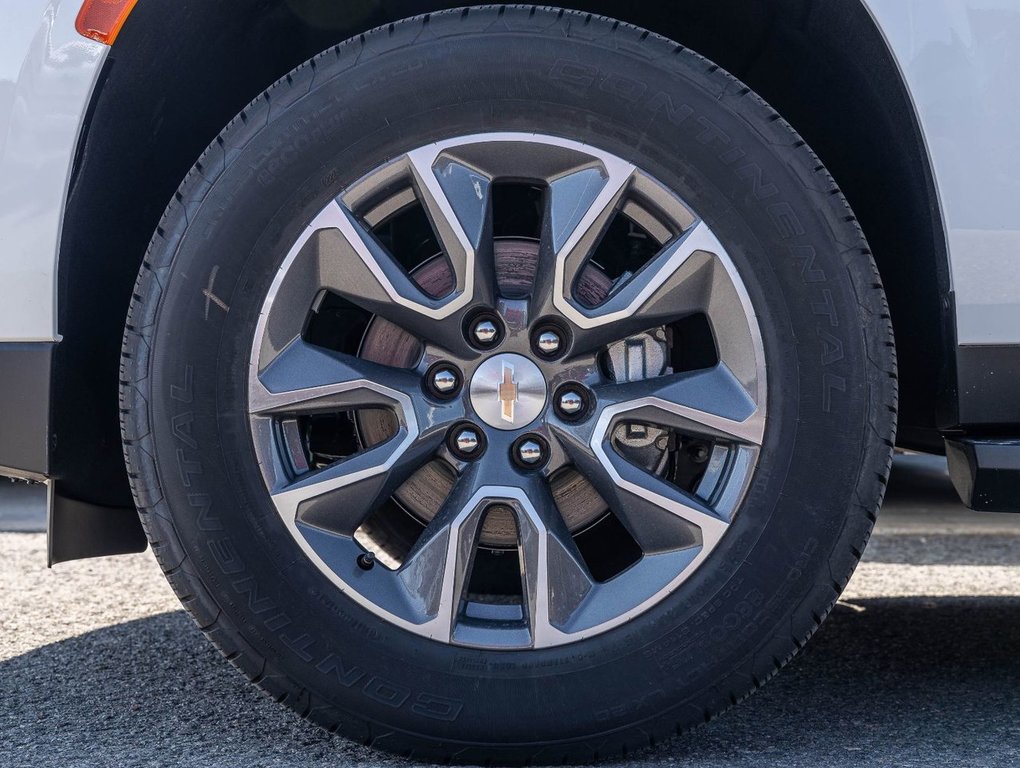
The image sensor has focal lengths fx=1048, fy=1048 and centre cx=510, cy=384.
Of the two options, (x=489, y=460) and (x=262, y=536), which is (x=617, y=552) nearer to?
(x=489, y=460)

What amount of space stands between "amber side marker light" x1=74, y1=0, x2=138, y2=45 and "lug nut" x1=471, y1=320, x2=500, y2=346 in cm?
78

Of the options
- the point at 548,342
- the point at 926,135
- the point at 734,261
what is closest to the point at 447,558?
the point at 548,342

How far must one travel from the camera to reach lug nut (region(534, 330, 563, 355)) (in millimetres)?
1681

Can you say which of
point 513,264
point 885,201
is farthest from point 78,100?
point 885,201

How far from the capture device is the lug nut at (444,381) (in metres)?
1.69

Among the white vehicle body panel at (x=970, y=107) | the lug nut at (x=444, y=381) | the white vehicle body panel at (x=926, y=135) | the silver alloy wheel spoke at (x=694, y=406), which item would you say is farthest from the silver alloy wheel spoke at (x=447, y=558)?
the white vehicle body panel at (x=970, y=107)

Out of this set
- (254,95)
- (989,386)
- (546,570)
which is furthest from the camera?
(254,95)

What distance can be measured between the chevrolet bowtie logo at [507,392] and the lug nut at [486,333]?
5 centimetres

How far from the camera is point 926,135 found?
170 cm

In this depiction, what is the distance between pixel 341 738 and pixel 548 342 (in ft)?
2.37

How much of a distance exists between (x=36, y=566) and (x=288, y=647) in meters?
2.13

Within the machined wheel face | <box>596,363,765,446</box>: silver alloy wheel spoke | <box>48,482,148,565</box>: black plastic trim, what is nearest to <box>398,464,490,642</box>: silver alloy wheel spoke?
the machined wheel face

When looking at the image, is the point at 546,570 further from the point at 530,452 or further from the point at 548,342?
the point at 548,342

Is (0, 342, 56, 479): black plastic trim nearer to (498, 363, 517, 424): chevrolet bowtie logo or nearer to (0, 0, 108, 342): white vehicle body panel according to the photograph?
(0, 0, 108, 342): white vehicle body panel
